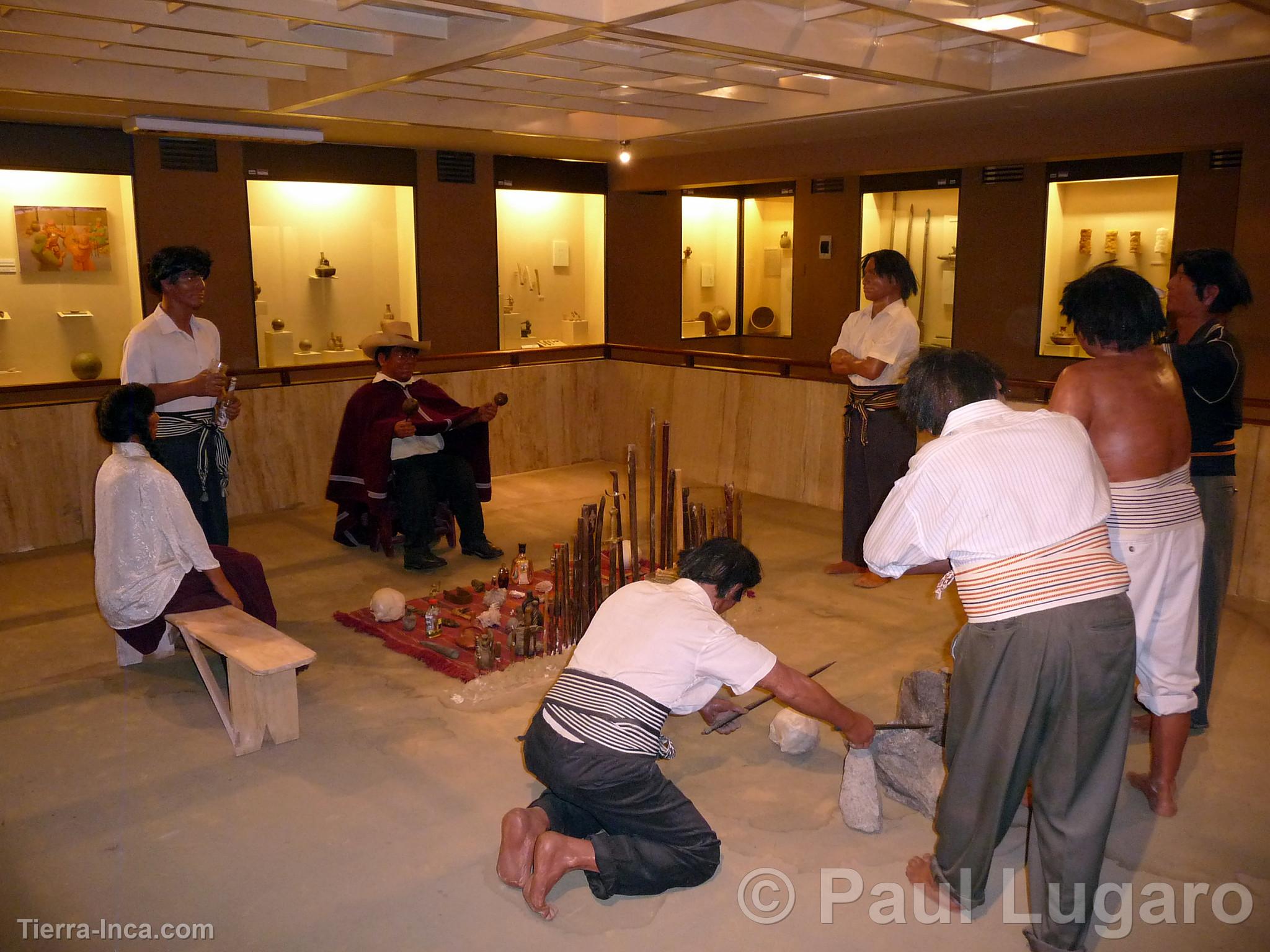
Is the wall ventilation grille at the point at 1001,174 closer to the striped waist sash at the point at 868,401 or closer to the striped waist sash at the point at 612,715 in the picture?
the striped waist sash at the point at 868,401

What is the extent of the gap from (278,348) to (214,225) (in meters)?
1.03

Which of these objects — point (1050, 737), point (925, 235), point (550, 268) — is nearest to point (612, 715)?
point (1050, 737)

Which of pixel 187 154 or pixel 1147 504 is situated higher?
pixel 187 154

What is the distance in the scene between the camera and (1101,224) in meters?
7.32

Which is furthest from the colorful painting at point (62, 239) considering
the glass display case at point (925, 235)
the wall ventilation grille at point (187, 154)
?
the glass display case at point (925, 235)

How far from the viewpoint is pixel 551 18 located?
368 centimetres

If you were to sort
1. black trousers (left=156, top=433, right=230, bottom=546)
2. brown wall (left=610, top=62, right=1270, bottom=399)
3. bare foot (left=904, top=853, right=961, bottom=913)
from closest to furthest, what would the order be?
bare foot (left=904, top=853, right=961, bottom=913), black trousers (left=156, top=433, right=230, bottom=546), brown wall (left=610, top=62, right=1270, bottom=399)

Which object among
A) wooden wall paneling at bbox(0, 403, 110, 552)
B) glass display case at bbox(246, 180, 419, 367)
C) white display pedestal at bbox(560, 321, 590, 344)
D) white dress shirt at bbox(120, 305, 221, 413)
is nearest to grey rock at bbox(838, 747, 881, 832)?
white dress shirt at bbox(120, 305, 221, 413)

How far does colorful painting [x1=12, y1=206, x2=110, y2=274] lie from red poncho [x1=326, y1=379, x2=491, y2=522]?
2.54 metres

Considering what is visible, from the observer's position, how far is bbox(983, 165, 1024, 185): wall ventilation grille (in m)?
7.32

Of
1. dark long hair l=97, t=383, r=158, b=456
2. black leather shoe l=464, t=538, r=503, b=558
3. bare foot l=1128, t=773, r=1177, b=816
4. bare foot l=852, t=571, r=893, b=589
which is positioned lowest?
bare foot l=1128, t=773, r=1177, b=816

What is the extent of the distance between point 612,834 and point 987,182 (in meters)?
6.29

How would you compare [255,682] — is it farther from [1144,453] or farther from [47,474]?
[47,474]

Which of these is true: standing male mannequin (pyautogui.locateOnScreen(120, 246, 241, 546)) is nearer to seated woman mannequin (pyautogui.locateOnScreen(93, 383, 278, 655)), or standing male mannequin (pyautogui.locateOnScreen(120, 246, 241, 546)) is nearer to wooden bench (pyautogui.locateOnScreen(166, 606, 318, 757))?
seated woman mannequin (pyautogui.locateOnScreen(93, 383, 278, 655))
